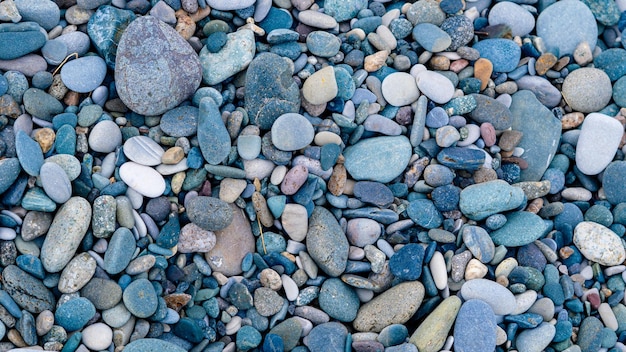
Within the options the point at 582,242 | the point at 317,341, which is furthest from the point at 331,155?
the point at 582,242

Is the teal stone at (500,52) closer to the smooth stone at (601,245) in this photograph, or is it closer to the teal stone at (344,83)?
the teal stone at (344,83)

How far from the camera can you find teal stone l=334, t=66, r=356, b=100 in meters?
2.42

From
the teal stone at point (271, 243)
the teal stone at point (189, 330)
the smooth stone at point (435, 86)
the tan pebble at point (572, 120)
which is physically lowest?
the teal stone at point (189, 330)

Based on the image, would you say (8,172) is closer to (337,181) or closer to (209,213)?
(209,213)

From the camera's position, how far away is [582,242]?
7.98 ft

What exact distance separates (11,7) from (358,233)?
1.58 metres

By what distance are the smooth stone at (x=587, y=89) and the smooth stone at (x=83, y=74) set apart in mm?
1999

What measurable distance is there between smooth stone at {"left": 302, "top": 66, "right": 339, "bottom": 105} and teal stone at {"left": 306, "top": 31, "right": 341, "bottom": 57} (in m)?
0.11

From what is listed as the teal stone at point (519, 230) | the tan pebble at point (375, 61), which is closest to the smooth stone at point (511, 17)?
the tan pebble at point (375, 61)

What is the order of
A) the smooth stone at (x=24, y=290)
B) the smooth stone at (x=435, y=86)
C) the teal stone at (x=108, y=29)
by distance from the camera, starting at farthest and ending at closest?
1. the smooth stone at (x=435, y=86)
2. the teal stone at (x=108, y=29)
3. the smooth stone at (x=24, y=290)

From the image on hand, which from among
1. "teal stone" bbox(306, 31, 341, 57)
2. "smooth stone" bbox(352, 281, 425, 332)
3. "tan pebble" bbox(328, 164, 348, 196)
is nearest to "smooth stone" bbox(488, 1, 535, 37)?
"teal stone" bbox(306, 31, 341, 57)

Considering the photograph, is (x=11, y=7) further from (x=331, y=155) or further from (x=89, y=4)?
(x=331, y=155)

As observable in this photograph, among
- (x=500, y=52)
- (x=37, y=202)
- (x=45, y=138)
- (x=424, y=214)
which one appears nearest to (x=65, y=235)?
(x=37, y=202)

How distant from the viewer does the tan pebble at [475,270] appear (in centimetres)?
226
